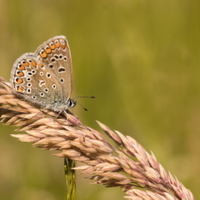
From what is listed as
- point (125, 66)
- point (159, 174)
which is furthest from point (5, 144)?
point (159, 174)

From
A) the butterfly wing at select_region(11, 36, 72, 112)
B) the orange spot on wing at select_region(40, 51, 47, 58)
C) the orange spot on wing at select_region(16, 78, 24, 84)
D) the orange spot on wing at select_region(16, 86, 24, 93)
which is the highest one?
the orange spot on wing at select_region(40, 51, 47, 58)

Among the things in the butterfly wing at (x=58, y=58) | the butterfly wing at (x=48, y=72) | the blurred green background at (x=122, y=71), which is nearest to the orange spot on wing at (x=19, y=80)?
the butterfly wing at (x=48, y=72)

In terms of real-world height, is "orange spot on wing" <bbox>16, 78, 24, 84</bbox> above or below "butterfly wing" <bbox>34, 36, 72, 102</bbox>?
below

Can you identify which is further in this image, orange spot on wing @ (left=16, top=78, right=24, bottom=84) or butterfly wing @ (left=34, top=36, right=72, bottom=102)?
butterfly wing @ (left=34, top=36, right=72, bottom=102)

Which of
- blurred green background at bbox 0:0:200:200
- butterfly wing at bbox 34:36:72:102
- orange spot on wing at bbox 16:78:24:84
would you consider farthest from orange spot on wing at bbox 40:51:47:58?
blurred green background at bbox 0:0:200:200

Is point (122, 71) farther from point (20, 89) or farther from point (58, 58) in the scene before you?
point (20, 89)

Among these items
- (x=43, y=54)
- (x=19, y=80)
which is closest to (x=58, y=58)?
(x=43, y=54)

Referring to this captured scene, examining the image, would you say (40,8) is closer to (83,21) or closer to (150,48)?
(83,21)

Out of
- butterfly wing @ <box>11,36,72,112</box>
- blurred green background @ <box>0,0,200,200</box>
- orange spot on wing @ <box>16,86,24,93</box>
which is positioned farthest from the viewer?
blurred green background @ <box>0,0,200,200</box>

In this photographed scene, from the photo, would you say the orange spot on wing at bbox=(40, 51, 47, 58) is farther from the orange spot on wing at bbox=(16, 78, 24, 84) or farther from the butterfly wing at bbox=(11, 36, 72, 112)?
the orange spot on wing at bbox=(16, 78, 24, 84)
